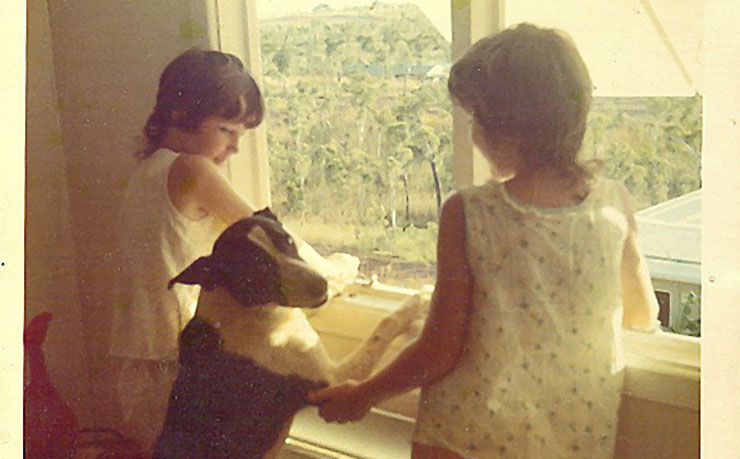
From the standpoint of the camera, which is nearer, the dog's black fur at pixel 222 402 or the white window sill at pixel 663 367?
the white window sill at pixel 663 367

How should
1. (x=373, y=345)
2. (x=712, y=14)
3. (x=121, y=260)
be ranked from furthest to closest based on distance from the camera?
(x=121, y=260) → (x=373, y=345) → (x=712, y=14)

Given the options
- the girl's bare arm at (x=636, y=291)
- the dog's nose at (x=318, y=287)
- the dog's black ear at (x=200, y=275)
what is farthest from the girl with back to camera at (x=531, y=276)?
the dog's black ear at (x=200, y=275)

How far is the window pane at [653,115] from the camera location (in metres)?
0.72

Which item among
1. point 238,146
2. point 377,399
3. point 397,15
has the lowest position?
point 377,399

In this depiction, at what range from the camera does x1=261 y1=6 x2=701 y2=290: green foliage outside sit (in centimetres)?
72

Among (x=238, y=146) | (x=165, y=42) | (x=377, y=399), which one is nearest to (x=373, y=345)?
(x=377, y=399)

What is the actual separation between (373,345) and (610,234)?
228mm

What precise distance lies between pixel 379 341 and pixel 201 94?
287 mm

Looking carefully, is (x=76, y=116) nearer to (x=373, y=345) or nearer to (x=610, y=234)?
(x=373, y=345)

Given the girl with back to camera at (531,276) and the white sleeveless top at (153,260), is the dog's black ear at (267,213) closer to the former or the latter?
the white sleeveless top at (153,260)

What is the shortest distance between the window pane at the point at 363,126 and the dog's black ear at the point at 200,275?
9 cm

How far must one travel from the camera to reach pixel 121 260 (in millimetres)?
914

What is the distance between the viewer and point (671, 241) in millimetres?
732

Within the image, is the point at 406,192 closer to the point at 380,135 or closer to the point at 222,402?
the point at 380,135
